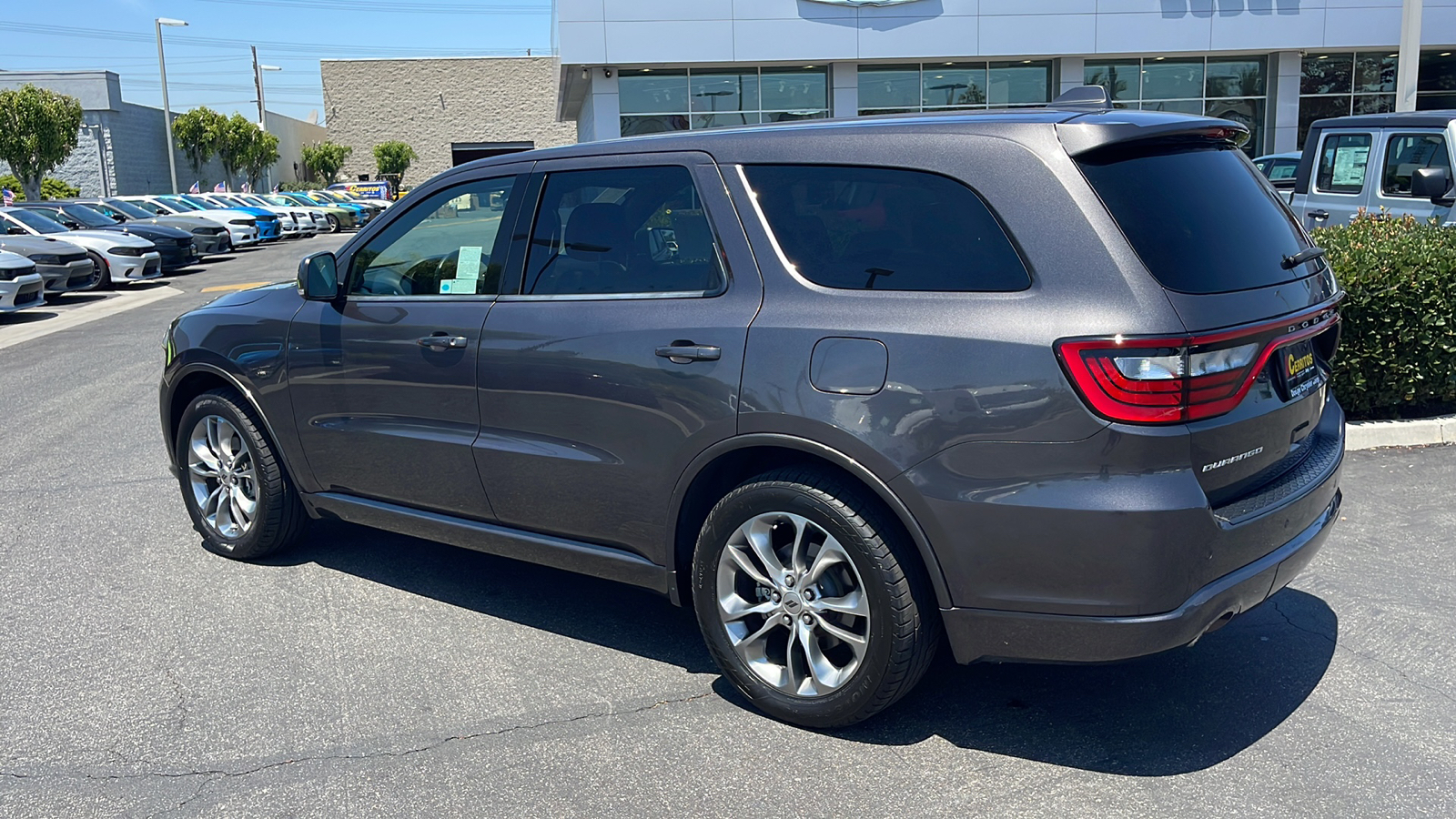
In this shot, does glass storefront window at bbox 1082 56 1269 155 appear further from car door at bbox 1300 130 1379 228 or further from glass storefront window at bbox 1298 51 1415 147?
car door at bbox 1300 130 1379 228

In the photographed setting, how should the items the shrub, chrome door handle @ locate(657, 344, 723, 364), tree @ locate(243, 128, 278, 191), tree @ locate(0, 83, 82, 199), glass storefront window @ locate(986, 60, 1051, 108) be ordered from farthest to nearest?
tree @ locate(243, 128, 278, 191) < the shrub < tree @ locate(0, 83, 82, 199) < glass storefront window @ locate(986, 60, 1051, 108) < chrome door handle @ locate(657, 344, 723, 364)

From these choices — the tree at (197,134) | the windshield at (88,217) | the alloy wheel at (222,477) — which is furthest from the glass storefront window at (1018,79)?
the tree at (197,134)

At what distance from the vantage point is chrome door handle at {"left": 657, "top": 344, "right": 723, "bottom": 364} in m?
3.71

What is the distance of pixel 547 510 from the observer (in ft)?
14.0

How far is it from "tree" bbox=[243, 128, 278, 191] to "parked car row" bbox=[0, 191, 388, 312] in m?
18.4

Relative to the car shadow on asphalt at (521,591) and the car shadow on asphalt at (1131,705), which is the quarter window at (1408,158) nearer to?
the car shadow on asphalt at (1131,705)

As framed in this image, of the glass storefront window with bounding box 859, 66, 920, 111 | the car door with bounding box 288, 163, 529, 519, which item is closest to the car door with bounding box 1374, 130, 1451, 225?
the car door with bounding box 288, 163, 529, 519

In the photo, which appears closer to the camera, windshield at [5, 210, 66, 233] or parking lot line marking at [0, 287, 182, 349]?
parking lot line marking at [0, 287, 182, 349]

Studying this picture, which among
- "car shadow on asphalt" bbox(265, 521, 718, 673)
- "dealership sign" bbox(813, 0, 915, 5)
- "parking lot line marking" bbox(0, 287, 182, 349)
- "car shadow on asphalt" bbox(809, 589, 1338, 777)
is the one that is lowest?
"car shadow on asphalt" bbox(809, 589, 1338, 777)

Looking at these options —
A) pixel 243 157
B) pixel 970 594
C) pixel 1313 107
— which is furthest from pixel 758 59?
pixel 243 157

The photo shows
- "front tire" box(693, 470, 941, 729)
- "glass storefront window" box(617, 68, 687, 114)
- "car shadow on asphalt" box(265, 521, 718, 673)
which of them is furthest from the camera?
"glass storefront window" box(617, 68, 687, 114)

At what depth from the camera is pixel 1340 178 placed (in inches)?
414

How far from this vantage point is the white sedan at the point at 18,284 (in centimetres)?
1552

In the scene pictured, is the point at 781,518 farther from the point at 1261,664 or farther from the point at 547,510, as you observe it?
the point at 1261,664
